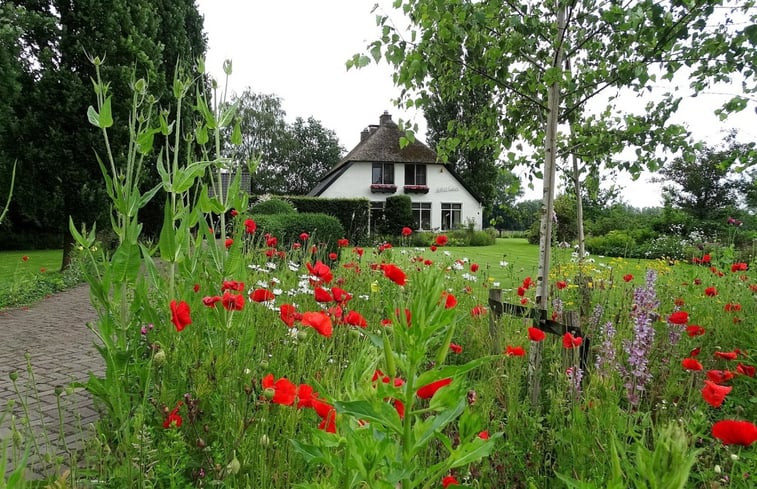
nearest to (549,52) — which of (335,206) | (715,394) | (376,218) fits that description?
(715,394)

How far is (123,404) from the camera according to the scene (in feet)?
6.50

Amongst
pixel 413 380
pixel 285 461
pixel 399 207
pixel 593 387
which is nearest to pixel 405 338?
pixel 413 380

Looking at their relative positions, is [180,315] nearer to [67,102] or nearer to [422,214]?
[67,102]

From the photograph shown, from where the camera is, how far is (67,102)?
9.91 metres

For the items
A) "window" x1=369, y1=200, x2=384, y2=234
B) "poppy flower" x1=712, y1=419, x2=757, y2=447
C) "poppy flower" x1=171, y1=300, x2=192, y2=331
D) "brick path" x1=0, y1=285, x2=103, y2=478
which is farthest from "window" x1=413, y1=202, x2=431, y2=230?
"poppy flower" x1=712, y1=419, x2=757, y2=447

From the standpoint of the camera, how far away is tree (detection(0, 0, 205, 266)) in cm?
990

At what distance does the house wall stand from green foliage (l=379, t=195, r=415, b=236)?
2122 millimetres

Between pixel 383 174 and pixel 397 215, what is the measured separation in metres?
3.76

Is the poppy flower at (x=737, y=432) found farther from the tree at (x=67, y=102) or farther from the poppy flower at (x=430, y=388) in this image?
the tree at (x=67, y=102)

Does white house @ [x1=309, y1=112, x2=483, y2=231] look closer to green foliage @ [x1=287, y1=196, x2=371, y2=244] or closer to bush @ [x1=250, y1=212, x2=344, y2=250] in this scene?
green foliage @ [x1=287, y1=196, x2=371, y2=244]

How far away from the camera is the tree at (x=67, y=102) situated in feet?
Result: 32.5

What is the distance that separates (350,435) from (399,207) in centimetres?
2573

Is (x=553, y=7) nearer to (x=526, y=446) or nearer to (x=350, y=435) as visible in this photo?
(x=526, y=446)

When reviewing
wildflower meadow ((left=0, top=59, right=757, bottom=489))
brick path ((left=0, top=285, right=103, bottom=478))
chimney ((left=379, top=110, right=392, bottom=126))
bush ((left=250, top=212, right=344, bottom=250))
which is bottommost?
brick path ((left=0, top=285, right=103, bottom=478))
